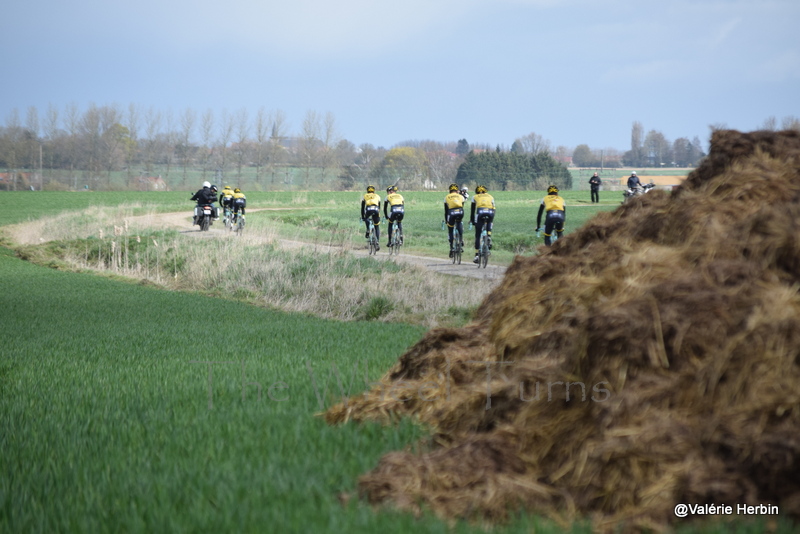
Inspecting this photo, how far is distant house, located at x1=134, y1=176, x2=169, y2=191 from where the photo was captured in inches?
3659

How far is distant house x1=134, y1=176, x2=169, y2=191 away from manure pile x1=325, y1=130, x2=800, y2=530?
305ft

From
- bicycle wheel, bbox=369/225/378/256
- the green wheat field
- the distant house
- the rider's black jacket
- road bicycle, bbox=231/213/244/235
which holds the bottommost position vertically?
the green wheat field

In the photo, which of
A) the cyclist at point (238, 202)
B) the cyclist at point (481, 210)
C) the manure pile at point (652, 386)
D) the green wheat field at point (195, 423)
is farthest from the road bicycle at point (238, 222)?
the manure pile at point (652, 386)

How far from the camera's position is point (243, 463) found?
4535mm

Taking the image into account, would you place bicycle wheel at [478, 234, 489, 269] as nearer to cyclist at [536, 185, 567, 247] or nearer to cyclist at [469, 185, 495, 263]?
cyclist at [469, 185, 495, 263]

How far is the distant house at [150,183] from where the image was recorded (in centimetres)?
9294

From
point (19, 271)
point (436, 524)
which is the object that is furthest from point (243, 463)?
point (19, 271)

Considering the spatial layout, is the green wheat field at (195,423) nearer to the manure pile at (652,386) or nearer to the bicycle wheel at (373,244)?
the manure pile at (652,386)

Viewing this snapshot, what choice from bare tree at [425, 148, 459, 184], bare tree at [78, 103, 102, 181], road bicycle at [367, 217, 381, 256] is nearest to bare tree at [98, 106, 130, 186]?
bare tree at [78, 103, 102, 181]

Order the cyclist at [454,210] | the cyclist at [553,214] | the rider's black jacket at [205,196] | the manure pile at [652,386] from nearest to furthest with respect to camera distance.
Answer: the manure pile at [652,386] < the cyclist at [553,214] < the cyclist at [454,210] < the rider's black jacket at [205,196]

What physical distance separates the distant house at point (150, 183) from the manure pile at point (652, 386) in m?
93.0

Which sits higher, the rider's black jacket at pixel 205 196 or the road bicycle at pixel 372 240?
the rider's black jacket at pixel 205 196

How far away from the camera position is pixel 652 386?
3.70 m

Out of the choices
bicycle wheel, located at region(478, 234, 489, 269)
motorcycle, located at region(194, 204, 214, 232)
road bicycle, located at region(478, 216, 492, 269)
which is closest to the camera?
road bicycle, located at region(478, 216, 492, 269)
